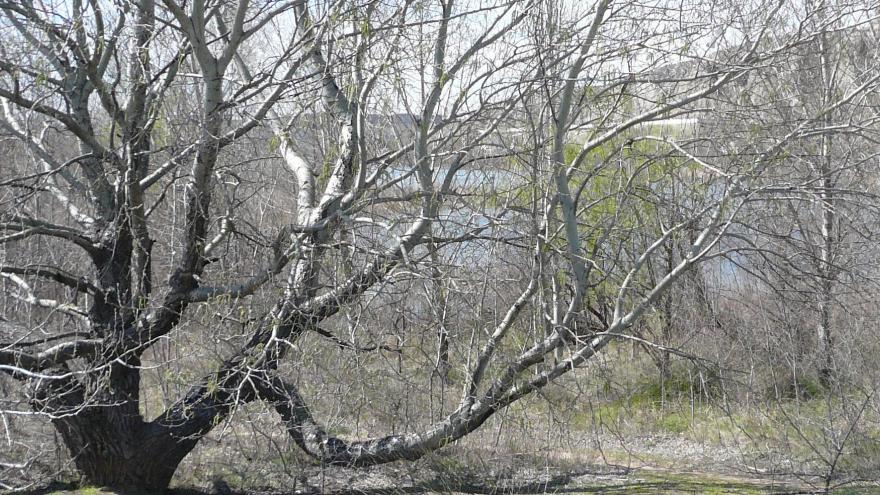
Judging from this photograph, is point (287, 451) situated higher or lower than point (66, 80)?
lower

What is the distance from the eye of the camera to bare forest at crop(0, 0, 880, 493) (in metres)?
6.24

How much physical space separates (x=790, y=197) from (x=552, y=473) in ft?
12.2

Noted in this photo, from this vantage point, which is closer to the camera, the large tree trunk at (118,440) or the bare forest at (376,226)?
the bare forest at (376,226)

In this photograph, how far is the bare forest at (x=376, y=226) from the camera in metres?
6.24

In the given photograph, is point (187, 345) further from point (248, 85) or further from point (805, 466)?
point (805, 466)

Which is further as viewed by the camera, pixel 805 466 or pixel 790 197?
pixel 805 466

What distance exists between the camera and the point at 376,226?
6.82 m

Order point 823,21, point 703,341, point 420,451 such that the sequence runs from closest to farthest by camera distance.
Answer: point 823,21 < point 420,451 < point 703,341

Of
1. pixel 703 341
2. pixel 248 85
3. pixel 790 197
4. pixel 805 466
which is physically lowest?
pixel 805 466

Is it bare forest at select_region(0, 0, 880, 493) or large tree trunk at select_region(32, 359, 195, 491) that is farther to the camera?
large tree trunk at select_region(32, 359, 195, 491)

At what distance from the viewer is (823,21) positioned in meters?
6.58

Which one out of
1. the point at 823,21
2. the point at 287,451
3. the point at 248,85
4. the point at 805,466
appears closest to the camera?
the point at 248,85

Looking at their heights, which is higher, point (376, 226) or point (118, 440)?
point (376, 226)

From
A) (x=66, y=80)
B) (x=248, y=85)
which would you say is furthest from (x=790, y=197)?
(x=66, y=80)
